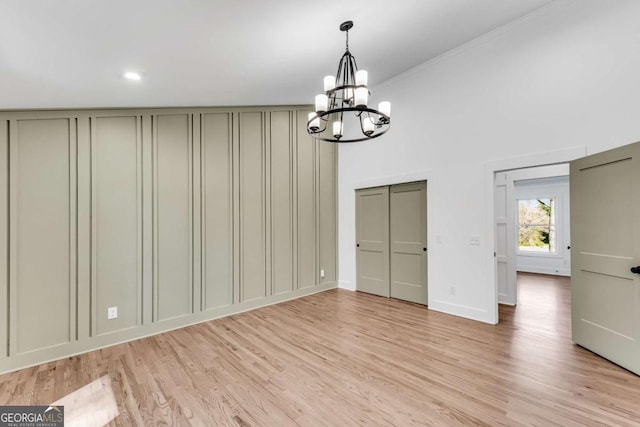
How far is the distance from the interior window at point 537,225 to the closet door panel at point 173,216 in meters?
8.81

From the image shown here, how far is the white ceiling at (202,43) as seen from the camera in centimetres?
209

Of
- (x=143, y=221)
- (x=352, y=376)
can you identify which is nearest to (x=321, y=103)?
(x=352, y=376)

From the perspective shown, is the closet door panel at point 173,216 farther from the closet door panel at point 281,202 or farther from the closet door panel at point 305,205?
the closet door panel at point 305,205

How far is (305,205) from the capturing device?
17.6 ft

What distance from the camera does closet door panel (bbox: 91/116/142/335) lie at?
131 inches

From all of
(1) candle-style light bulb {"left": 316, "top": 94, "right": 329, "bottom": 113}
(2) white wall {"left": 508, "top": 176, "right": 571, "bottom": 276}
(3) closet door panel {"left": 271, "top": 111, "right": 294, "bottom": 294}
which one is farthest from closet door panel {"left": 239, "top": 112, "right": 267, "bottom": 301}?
(2) white wall {"left": 508, "top": 176, "right": 571, "bottom": 276}

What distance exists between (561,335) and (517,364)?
121cm

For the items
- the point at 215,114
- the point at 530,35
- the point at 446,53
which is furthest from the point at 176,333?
the point at 530,35

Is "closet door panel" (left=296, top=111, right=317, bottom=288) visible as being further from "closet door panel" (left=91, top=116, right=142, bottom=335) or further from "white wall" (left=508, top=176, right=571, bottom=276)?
"white wall" (left=508, top=176, right=571, bottom=276)

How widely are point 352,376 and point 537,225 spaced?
8217 millimetres

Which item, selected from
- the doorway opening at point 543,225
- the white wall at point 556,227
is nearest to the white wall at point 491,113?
the doorway opening at point 543,225

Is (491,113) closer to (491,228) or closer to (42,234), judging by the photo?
(491,228)

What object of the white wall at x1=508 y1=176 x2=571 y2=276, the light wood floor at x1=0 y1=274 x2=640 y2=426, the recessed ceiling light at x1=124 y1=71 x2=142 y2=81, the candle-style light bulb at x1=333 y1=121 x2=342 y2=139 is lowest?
the light wood floor at x1=0 y1=274 x2=640 y2=426

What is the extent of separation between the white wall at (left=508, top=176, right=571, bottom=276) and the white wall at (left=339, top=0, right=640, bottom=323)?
178 inches
